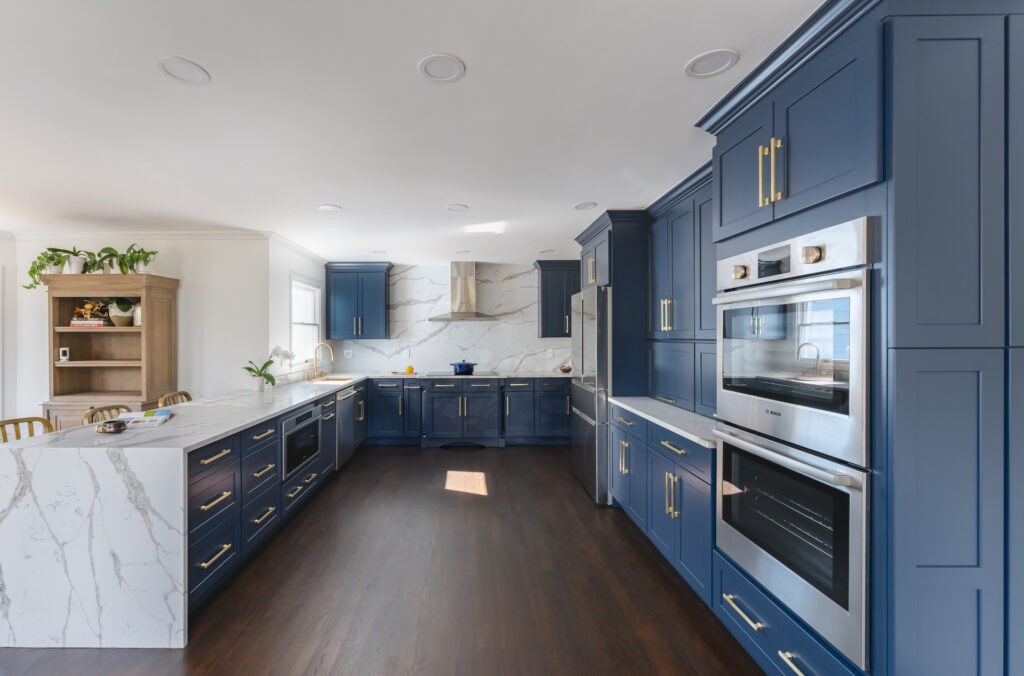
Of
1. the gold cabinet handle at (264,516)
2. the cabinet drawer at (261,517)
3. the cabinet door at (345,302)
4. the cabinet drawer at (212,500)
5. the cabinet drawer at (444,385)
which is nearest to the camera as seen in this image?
the cabinet drawer at (212,500)

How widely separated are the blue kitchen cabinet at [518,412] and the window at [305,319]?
99.3 inches

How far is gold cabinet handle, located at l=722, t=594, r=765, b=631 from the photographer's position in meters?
1.79

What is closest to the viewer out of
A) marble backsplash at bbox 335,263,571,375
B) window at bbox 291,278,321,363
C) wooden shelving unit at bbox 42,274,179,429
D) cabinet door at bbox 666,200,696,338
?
cabinet door at bbox 666,200,696,338

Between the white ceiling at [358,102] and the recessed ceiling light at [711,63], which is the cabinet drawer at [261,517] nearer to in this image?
the white ceiling at [358,102]

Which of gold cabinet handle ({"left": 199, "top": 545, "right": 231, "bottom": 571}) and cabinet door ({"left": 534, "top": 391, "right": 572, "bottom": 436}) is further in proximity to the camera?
cabinet door ({"left": 534, "top": 391, "right": 572, "bottom": 436})

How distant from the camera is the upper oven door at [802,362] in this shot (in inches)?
52.6

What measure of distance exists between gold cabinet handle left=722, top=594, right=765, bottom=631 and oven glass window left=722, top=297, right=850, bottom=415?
3.01ft

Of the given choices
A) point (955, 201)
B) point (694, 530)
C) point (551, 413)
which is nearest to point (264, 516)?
point (694, 530)

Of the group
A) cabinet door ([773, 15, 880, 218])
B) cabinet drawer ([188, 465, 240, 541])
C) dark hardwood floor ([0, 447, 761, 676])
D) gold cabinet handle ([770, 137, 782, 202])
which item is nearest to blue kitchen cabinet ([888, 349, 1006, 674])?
cabinet door ([773, 15, 880, 218])

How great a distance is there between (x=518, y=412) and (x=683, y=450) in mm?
3395

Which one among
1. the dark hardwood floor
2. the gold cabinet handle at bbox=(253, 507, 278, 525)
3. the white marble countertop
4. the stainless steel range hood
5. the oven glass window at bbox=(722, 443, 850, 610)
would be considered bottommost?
the dark hardwood floor

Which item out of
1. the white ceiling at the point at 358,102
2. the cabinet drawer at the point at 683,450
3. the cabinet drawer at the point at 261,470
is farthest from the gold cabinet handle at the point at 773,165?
the cabinet drawer at the point at 261,470

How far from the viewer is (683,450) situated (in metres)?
2.47

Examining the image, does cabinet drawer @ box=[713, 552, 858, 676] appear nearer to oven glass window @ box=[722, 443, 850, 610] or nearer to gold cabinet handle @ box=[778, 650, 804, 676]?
gold cabinet handle @ box=[778, 650, 804, 676]
